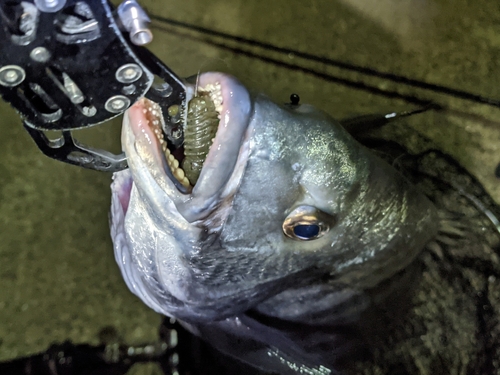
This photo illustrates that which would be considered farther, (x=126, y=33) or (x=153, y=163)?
(x=153, y=163)

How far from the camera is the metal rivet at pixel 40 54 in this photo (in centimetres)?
63

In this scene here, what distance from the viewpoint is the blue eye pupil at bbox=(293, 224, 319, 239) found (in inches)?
40.1

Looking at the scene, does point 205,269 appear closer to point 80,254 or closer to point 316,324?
point 316,324

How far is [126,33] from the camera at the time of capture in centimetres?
65

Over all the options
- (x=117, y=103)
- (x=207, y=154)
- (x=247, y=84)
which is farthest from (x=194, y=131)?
(x=247, y=84)

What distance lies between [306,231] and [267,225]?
104 millimetres

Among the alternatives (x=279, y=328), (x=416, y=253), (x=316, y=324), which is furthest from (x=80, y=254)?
(x=416, y=253)

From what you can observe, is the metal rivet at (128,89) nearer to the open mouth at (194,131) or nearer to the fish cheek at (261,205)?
the open mouth at (194,131)

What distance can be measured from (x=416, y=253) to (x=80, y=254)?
136 centimetres

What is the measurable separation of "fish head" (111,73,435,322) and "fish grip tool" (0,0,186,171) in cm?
19

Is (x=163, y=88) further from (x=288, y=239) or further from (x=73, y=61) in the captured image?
(x=288, y=239)

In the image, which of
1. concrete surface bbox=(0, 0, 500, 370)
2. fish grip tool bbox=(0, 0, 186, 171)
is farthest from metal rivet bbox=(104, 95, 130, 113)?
concrete surface bbox=(0, 0, 500, 370)

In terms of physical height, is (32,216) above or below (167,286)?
below

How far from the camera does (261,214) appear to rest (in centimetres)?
97
